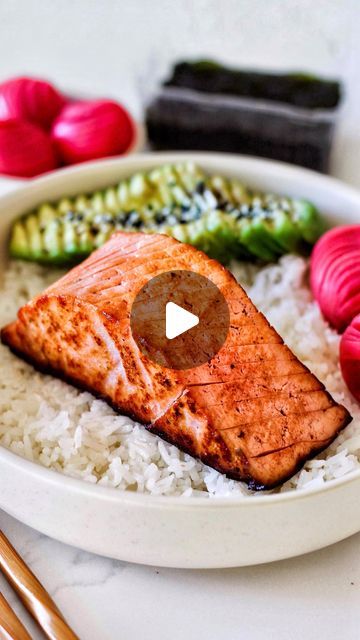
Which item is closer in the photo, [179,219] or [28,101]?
[179,219]

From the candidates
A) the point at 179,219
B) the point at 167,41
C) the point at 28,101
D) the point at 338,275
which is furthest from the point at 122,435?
the point at 167,41

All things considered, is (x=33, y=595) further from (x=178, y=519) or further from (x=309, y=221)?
(x=309, y=221)

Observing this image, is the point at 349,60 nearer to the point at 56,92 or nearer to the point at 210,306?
the point at 56,92

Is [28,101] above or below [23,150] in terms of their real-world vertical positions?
above

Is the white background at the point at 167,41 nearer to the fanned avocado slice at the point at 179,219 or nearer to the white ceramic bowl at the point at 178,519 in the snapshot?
the fanned avocado slice at the point at 179,219

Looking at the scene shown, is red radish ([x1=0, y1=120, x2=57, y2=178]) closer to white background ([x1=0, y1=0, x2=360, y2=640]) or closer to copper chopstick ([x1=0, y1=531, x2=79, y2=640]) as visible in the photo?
white background ([x1=0, y1=0, x2=360, y2=640])

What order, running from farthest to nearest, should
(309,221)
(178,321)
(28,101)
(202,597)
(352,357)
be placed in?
(28,101)
(309,221)
(352,357)
(178,321)
(202,597)
